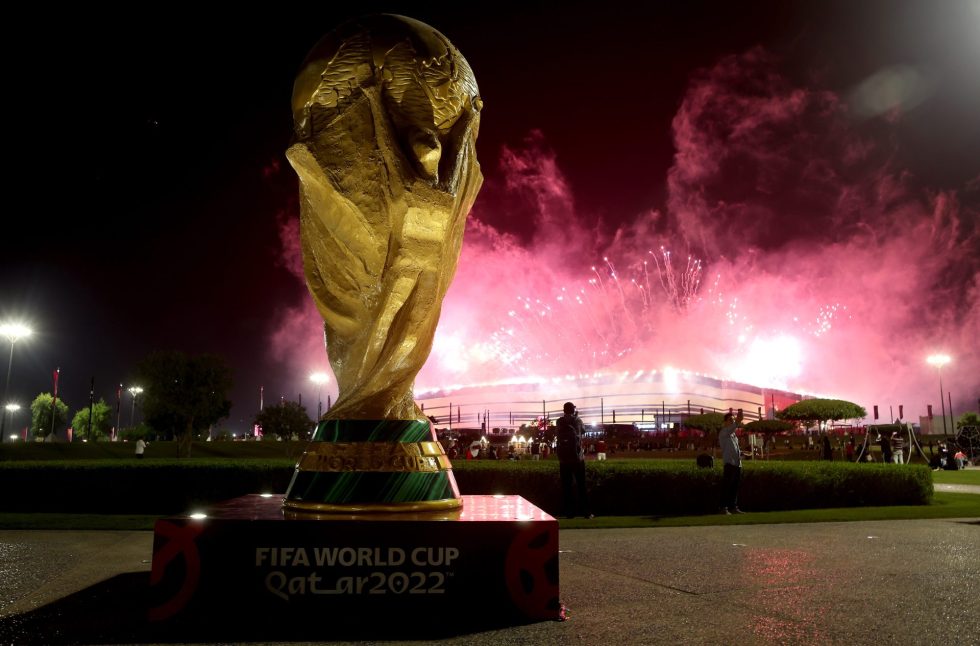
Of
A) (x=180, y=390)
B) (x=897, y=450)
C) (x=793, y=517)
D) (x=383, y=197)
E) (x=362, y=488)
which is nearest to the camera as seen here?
(x=362, y=488)

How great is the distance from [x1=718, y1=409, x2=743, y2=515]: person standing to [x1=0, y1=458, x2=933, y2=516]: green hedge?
0.77 m

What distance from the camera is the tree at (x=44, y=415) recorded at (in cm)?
8720

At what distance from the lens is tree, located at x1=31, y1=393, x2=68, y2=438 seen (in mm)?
87200

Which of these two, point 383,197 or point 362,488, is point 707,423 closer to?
point 383,197

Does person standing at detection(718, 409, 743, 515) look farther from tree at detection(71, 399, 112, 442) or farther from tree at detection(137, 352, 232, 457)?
tree at detection(71, 399, 112, 442)

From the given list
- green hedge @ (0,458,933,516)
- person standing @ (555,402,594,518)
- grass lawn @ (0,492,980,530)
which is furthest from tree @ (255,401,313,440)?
person standing @ (555,402,594,518)

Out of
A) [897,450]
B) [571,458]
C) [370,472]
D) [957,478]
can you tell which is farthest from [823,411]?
[370,472]

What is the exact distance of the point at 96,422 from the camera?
92.1m

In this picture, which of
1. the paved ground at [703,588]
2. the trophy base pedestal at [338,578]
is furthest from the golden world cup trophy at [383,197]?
the paved ground at [703,588]

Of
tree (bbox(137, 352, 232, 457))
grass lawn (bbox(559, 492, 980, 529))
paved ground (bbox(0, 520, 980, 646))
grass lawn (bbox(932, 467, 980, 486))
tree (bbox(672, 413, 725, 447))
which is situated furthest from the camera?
tree (bbox(672, 413, 725, 447))

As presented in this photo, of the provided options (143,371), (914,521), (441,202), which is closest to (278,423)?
(143,371)

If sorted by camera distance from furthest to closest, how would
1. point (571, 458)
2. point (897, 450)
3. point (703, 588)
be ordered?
1. point (897, 450)
2. point (571, 458)
3. point (703, 588)

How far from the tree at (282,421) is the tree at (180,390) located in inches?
517

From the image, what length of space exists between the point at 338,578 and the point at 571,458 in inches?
310
